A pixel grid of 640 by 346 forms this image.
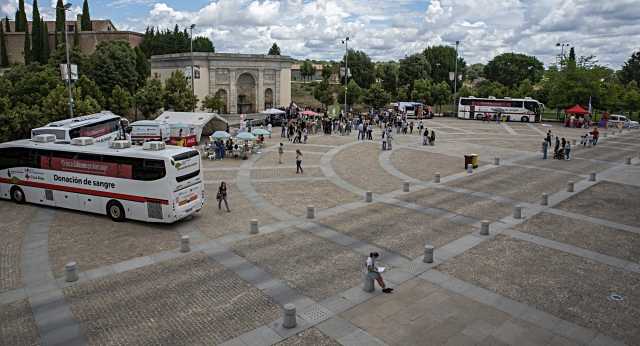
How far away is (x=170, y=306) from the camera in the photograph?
12.3 meters

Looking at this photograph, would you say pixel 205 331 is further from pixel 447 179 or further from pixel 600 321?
pixel 447 179

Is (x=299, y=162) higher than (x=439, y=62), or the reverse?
(x=439, y=62)

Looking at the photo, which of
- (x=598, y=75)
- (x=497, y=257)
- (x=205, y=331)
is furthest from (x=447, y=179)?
Answer: (x=598, y=75)

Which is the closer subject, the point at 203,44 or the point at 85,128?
the point at 85,128

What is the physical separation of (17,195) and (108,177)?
6070mm

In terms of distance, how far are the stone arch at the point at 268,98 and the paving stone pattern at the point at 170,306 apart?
54021mm

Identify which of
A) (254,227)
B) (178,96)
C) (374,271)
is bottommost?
(254,227)

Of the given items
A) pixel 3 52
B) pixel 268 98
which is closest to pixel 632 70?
pixel 268 98

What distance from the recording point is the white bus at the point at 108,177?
59.8 feet

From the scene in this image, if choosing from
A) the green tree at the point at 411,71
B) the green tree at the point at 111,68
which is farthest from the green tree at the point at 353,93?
the green tree at the point at 111,68

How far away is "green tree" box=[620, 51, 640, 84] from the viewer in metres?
104

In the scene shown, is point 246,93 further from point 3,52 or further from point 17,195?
point 3,52

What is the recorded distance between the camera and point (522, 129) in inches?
2180

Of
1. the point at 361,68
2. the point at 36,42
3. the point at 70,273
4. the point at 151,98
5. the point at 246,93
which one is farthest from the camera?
the point at 361,68
